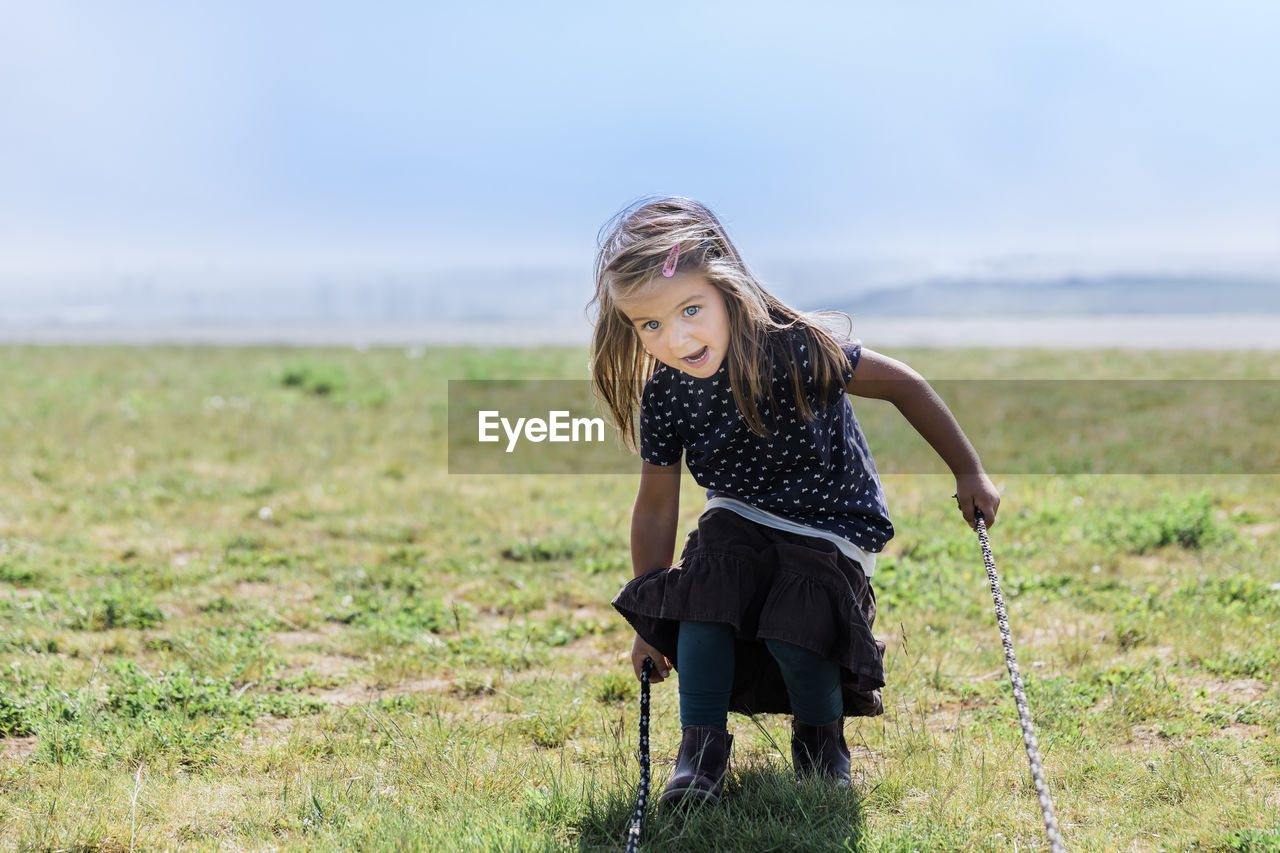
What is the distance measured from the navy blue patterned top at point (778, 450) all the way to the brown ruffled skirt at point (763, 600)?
0.33ft

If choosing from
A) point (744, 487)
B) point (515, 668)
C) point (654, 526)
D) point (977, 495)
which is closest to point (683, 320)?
point (744, 487)

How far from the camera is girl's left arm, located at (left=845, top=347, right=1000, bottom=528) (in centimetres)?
315

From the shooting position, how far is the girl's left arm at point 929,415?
315 cm

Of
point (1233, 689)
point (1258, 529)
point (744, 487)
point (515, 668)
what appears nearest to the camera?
point (744, 487)

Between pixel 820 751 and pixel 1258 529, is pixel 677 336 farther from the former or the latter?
pixel 1258 529

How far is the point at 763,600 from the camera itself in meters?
3.17

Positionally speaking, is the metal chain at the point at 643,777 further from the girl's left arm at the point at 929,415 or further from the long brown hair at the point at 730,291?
the girl's left arm at the point at 929,415

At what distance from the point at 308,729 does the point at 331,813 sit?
950 millimetres

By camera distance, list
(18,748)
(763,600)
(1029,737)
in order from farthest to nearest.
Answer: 1. (18,748)
2. (763,600)
3. (1029,737)

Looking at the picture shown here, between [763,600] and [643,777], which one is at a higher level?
[763,600]

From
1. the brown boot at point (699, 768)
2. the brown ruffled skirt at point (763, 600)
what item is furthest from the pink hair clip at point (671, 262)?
the brown boot at point (699, 768)

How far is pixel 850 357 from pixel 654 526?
0.77 metres

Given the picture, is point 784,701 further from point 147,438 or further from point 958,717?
point 147,438

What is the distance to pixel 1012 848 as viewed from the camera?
2.90 meters
